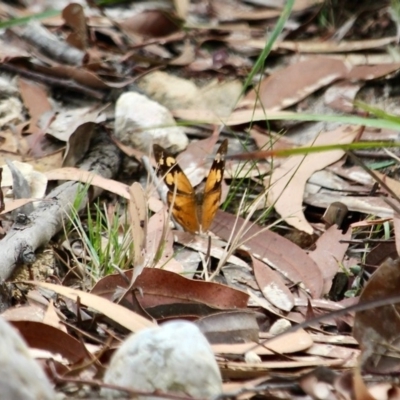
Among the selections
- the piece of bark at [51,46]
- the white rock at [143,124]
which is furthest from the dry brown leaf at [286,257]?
the piece of bark at [51,46]

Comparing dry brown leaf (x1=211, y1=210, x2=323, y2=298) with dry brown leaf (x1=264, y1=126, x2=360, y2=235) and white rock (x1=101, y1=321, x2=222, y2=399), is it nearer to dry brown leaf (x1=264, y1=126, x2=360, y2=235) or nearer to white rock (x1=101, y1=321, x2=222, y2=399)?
dry brown leaf (x1=264, y1=126, x2=360, y2=235)

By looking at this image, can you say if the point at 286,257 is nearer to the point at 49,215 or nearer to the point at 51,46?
the point at 49,215

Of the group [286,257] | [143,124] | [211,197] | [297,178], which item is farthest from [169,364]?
[143,124]

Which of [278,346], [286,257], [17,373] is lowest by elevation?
[286,257]

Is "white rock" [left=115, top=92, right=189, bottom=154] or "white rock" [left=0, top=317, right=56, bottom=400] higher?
"white rock" [left=0, top=317, right=56, bottom=400]

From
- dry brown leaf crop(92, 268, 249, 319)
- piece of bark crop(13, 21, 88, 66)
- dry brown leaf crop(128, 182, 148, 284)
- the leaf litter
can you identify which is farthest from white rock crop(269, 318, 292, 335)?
piece of bark crop(13, 21, 88, 66)
